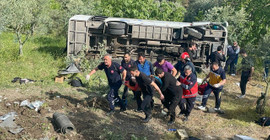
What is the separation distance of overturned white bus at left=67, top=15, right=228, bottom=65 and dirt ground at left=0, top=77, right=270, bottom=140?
473cm

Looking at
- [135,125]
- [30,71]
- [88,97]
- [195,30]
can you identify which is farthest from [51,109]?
[195,30]

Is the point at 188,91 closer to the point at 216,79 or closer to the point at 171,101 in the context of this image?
the point at 171,101

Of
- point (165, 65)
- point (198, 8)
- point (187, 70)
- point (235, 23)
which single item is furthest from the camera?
point (198, 8)

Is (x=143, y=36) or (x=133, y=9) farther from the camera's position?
(x=133, y=9)

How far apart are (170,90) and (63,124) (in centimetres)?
279

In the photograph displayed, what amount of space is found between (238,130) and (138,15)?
1377cm

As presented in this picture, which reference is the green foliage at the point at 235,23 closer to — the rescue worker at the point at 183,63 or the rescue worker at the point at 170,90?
the rescue worker at the point at 183,63

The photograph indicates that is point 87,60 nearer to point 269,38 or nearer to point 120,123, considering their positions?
point 120,123

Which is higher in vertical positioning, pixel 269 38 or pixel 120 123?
pixel 269 38

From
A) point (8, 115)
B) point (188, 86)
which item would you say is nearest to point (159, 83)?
point (188, 86)

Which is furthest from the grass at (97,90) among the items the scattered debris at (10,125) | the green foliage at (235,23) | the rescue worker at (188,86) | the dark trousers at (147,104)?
the green foliage at (235,23)

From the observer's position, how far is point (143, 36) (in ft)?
48.2

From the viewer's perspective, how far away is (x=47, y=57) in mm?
15734

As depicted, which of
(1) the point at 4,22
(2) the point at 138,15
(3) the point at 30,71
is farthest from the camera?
(2) the point at 138,15
